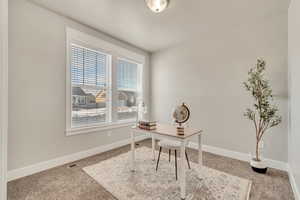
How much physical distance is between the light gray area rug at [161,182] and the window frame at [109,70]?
0.78 m

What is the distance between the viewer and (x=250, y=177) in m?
2.09

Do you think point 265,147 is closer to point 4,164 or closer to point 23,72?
point 4,164

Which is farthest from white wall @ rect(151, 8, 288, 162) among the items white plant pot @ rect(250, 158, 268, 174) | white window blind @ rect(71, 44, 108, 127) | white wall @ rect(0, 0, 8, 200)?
white wall @ rect(0, 0, 8, 200)

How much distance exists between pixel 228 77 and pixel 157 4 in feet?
6.47

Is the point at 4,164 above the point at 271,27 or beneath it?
beneath

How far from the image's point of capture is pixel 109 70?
10.5ft

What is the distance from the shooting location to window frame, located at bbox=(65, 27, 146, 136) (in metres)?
2.50

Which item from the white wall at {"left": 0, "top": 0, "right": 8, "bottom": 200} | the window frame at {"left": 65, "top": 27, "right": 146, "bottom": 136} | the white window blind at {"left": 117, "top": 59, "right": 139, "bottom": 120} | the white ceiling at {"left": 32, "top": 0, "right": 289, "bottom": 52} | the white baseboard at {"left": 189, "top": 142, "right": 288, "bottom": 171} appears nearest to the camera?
the white wall at {"left": 0, "top": 0, "right": 8, "bottom": 200}

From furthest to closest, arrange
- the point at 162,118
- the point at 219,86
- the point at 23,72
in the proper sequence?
the point at 162,118 < the point at 219,86 < the point at 23,72

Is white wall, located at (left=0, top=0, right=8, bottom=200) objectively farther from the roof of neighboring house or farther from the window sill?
the roof of neighboring house

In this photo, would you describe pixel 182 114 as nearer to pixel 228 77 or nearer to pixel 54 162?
pixel 228 77

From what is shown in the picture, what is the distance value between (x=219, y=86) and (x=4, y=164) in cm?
350

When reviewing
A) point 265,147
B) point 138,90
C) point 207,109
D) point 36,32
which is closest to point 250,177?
point 265,147

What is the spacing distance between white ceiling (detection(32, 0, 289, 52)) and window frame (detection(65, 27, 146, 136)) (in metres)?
0.28
